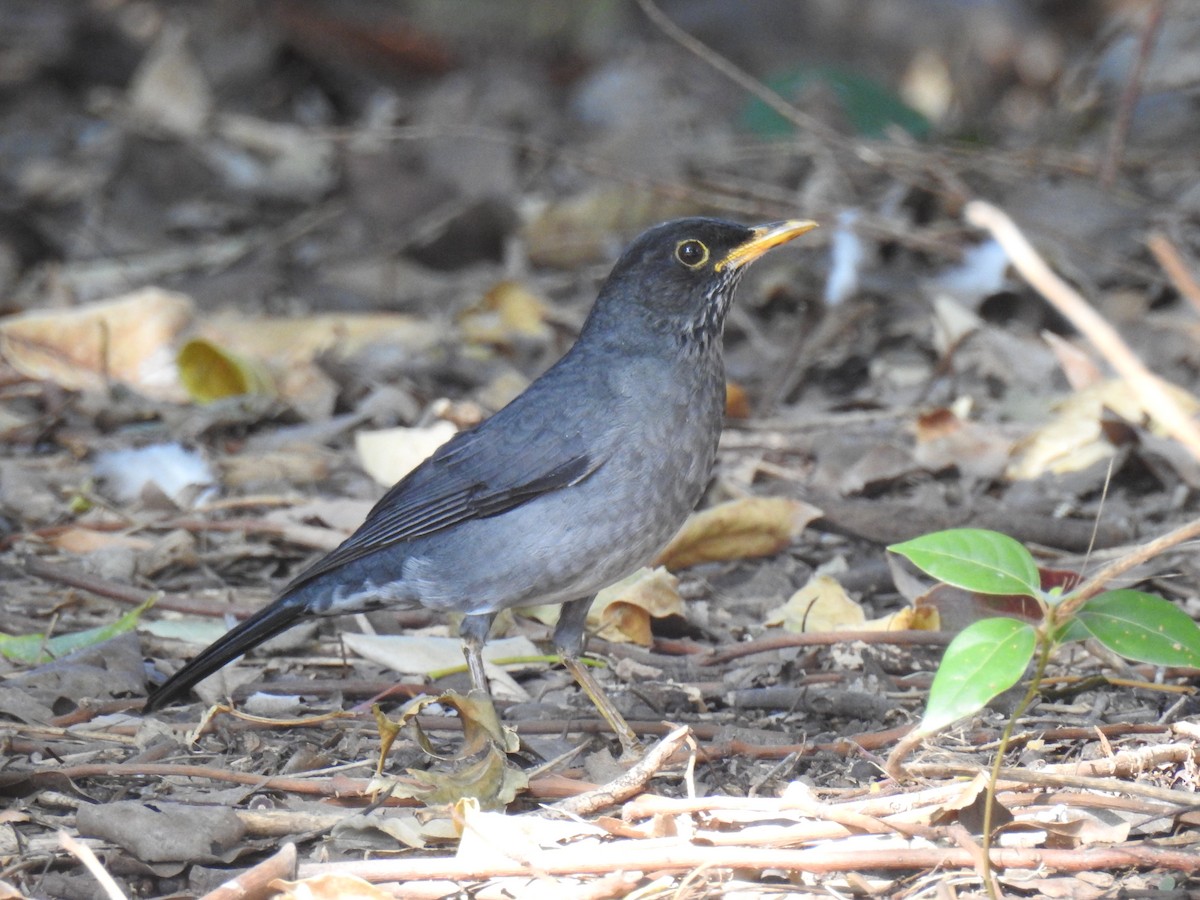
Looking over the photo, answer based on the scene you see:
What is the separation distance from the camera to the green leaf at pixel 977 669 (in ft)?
9.44

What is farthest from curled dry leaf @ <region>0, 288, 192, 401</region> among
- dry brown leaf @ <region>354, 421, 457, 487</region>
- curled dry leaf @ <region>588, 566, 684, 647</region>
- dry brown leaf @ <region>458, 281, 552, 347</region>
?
curled dry leaf @ <region>588, 566, 684, 647</region>

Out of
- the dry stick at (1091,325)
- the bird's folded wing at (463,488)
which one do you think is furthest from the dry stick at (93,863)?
the dry stick at (1091,325)

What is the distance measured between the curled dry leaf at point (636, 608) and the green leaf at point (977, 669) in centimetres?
236

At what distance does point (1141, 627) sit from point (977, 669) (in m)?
0.43

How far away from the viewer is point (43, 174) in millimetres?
10625

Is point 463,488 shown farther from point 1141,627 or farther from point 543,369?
point 543,369

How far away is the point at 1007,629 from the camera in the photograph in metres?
3.04

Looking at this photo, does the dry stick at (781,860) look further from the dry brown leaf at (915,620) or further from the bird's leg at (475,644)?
the dry brown leaf at (915,620)

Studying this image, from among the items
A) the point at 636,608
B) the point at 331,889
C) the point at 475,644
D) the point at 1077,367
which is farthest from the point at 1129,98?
the point at 331,889

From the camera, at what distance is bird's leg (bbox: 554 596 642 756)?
4617 millimetres

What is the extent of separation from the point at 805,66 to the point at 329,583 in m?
7.42

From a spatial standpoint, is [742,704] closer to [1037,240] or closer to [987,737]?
[987,737]

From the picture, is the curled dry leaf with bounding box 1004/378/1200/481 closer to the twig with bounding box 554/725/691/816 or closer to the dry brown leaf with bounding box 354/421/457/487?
the dry brown leaf with bounding box 354/421/457/487

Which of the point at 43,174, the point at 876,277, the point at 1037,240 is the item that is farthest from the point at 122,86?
the point at 1037,240
